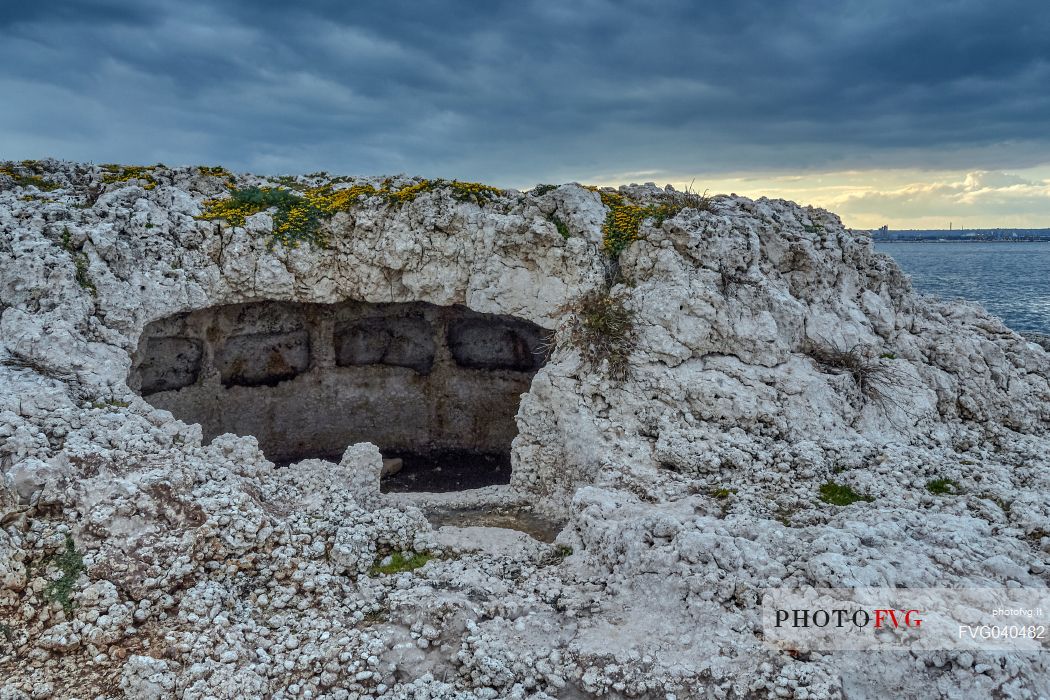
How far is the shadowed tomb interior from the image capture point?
1580 centimetres

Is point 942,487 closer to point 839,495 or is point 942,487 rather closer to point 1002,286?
point 839,495

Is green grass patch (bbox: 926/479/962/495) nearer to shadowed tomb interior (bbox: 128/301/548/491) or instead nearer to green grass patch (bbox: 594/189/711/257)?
green grass patch (bbox: 594/189/711/257)

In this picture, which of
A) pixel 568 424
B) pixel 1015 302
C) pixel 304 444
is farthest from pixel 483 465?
pixel 1015 302

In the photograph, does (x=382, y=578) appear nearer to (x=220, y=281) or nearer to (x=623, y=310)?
(x=623, y=310)

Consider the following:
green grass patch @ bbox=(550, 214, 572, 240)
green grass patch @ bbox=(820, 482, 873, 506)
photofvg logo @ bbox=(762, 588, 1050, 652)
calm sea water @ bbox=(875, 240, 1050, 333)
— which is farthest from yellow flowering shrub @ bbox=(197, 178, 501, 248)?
calm sea water @ bbox=(875, 240, 1050, 333)

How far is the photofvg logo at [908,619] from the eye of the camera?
6.36 meters

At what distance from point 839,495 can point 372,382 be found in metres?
12.0

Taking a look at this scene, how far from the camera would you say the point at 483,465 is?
1767 cm

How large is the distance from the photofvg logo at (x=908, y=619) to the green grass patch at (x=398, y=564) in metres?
4.45

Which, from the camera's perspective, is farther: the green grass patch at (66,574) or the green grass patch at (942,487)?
the green grass patch at (942,487)

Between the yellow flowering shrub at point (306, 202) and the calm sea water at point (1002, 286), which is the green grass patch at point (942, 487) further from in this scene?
the calm sea water at point (1002, 286)

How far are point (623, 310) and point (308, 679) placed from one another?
25.9 ft

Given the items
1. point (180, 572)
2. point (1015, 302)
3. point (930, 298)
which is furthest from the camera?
point (1015, 302)

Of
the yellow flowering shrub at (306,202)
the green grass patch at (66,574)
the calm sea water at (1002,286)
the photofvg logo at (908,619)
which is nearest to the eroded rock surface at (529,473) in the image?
the green grass patch at (66,574)
